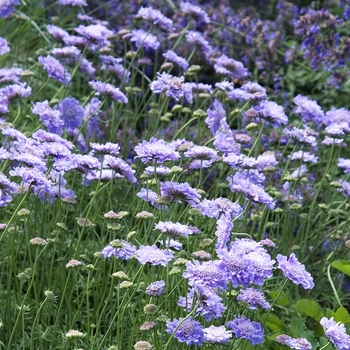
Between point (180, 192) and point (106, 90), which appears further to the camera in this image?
point (106, 90)

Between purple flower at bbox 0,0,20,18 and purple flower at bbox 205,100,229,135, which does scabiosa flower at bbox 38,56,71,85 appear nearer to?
Answer: purple flower at bbox 0,0,20,18

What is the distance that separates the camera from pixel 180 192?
2326mm

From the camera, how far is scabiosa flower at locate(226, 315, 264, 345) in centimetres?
214

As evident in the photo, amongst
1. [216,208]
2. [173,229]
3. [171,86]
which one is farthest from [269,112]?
[173,229]

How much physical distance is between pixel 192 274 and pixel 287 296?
40.4 inches

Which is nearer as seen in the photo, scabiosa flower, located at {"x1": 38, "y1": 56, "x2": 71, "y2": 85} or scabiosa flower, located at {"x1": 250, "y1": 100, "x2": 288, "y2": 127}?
scabiosa flower, located at {"x1": 250, "y1": 100, "x2": 288, "y2": 127}

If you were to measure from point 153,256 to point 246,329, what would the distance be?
0.32 m

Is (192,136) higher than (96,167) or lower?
lower

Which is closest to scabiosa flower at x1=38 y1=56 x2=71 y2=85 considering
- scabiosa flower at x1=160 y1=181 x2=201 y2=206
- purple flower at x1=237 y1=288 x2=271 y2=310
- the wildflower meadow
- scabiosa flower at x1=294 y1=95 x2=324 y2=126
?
the wildflower meadow

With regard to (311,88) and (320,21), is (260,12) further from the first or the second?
(320,21)

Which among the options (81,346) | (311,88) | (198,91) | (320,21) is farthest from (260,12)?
(81,346)

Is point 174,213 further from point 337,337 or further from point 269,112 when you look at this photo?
point 337,337

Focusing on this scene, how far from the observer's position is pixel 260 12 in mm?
5859

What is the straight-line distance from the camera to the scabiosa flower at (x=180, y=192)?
91.3 inches
